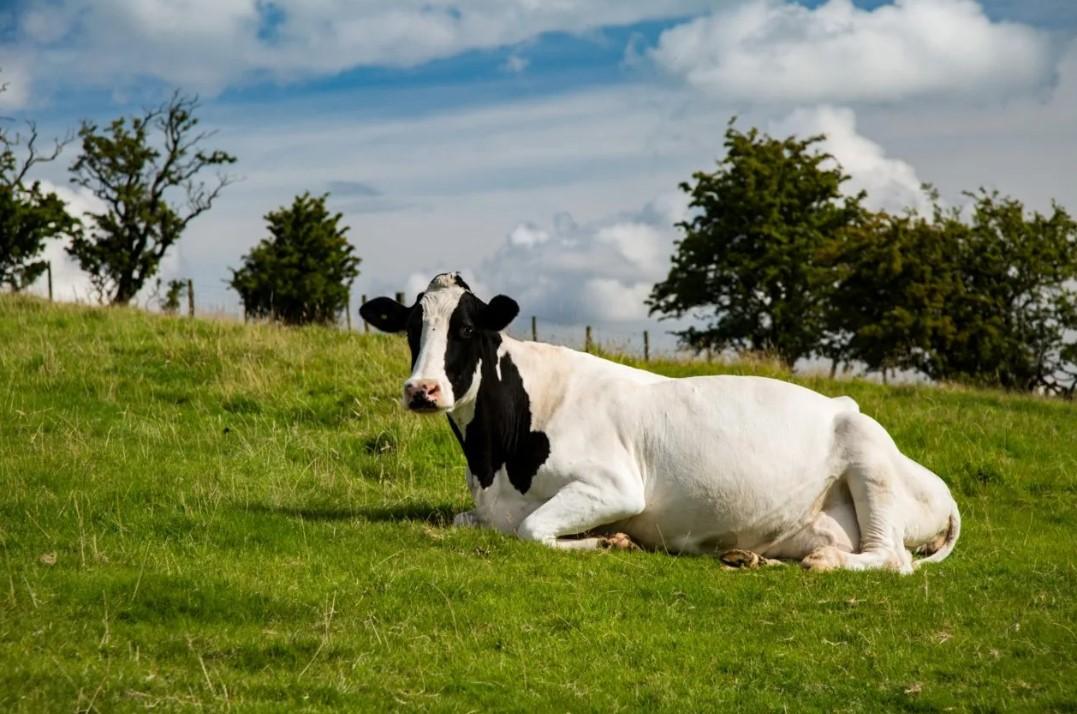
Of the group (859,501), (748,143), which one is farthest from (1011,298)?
(859,501)

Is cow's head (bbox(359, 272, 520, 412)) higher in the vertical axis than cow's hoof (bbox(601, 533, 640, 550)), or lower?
higher

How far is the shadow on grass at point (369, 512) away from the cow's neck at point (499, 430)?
2.72 feet

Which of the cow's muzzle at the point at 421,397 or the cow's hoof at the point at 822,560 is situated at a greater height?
the cow's muzzle at the point at 421,397

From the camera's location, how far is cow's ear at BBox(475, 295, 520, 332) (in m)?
10.4

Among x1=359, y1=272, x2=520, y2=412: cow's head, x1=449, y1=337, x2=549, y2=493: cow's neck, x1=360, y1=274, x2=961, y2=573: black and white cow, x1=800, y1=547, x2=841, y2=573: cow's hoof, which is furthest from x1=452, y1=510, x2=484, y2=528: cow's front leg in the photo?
x1=800, y1=547, x2=841, y2=573: cow's hoof

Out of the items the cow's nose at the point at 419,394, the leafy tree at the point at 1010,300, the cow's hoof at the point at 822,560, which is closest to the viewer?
the cow's nose at the point at 419,394

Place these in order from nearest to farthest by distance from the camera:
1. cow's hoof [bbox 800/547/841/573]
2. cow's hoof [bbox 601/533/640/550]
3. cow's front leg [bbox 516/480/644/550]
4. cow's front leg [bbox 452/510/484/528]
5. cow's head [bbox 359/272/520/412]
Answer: cow's head [bbox 359/272/520/412] < cow's hoof [bbox 800/547/841/573] < cow's front leg [bbox 516/480/644/550] < cow's hoof [bbox 601/533/640/550] < cow's front leg [bbox 452/510/484/528]

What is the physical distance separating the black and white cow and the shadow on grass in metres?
0.84

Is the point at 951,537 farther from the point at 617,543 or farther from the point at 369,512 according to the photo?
the point at 369,512

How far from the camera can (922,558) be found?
36.6 ft

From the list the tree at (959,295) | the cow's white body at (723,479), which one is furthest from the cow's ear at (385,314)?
the tree at (959,295)

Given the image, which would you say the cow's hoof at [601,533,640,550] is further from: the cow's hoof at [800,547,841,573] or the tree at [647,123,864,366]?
the tree at [647,123,864,366]

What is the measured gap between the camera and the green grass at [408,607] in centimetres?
694

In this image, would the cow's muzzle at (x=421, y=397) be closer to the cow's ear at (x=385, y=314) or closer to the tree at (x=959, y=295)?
the cow's ear at (x=385, y=314)
